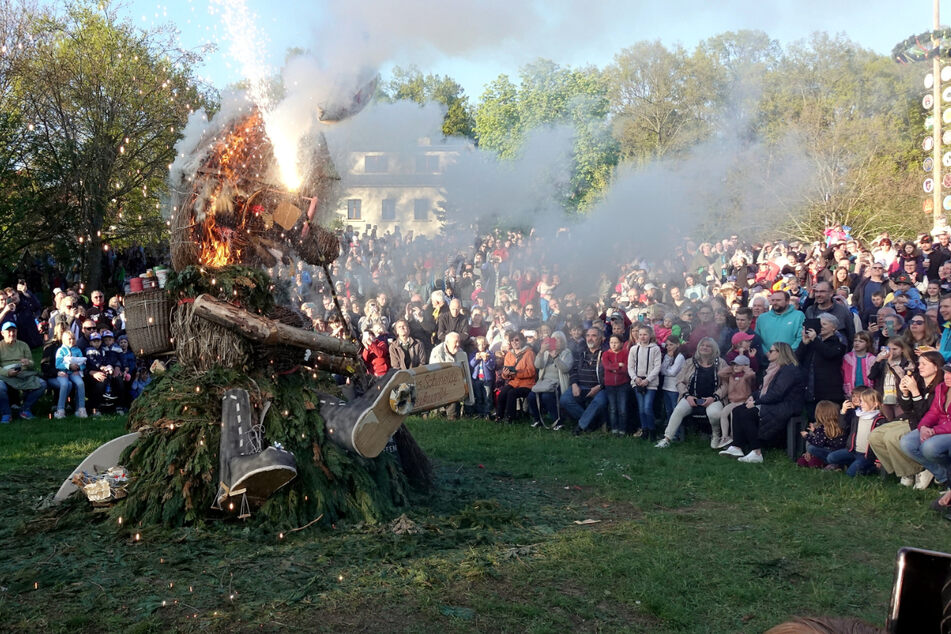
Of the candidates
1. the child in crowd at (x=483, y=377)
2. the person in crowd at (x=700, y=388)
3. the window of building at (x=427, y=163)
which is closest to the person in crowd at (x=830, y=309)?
the person in crowd at (x=700, y=388)

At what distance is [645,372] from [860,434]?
10.8ft

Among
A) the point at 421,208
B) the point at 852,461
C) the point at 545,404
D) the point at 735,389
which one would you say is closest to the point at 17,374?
the point at 421,208

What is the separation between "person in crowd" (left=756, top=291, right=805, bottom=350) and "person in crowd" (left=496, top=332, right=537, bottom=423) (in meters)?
3.68

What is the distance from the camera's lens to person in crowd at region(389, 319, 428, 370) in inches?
547

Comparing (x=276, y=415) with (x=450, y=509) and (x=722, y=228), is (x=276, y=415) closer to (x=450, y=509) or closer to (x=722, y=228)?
(x=450, y=509)

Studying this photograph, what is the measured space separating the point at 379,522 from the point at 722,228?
43.6 feet

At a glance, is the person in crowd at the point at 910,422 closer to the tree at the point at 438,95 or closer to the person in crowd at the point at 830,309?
the person in crowd at the point at 830,309

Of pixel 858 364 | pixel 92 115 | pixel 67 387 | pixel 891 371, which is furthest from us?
pixel 92 115

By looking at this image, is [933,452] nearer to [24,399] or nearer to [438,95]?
[438,95]

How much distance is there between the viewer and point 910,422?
27.6 ft

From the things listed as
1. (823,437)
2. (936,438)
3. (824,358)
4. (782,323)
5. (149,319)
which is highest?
(149,319)

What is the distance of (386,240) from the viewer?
61.4 ft

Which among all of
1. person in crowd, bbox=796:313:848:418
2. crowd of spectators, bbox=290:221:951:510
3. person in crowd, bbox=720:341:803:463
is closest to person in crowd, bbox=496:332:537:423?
crowd of spectators, bbox=290:221:951:510

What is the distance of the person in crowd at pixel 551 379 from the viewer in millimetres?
12773
